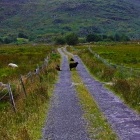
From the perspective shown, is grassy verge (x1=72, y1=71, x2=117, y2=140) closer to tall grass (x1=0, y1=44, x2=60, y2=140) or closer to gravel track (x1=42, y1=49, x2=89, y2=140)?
gravel track (x1=42, y1=49, x2=89, y2=140)

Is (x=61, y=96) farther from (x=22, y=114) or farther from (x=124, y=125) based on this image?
(x=124, y=125)

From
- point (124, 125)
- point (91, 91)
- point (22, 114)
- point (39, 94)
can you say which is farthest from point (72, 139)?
point (91, 91)

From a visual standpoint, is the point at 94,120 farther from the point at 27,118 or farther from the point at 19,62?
the point at 19,62

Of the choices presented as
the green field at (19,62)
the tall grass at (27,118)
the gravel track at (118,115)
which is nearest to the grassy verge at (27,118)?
the tall grass at (27,118)

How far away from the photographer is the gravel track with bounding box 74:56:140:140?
16.7m

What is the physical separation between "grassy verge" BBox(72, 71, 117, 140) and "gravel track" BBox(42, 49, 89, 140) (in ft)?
0.98

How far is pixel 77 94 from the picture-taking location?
1148 inches

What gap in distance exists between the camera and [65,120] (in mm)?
19672

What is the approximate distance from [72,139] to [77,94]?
13.4 metres

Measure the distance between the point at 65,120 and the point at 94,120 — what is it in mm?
1391

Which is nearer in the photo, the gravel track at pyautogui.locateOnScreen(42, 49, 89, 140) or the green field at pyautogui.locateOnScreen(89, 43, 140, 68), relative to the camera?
the gravel track at pyautogui.locateOnScreen(42, 49, 89, 140)

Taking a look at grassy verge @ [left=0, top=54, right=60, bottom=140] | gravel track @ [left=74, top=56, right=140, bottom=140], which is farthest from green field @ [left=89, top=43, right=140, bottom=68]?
grassy verge @ [left=0, top=54, right=60, bottom=140]

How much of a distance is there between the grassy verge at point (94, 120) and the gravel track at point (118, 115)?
0.29 metres

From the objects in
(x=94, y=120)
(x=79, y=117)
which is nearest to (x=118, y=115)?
(x=94, y=120)
